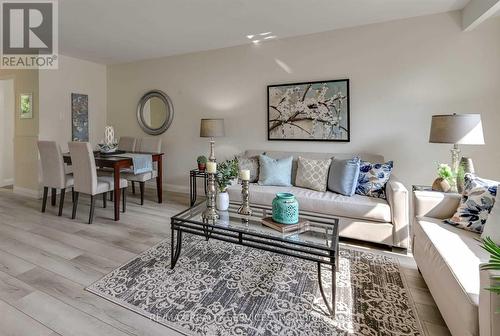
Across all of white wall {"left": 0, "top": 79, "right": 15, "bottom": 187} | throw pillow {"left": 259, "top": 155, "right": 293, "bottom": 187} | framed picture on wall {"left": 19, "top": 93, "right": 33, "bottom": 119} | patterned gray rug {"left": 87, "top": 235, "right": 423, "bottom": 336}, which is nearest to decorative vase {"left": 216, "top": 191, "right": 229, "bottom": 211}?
patterned gray rug {"left": 87, "top": 235, "right": 423, "bottom": 336}

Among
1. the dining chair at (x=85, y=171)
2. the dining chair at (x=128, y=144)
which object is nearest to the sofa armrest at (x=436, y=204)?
the dining chair at (x=85, y=171)

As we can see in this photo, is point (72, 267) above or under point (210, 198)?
under

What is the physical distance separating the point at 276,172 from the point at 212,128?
121cm

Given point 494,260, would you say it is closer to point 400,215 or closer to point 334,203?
point 400,215

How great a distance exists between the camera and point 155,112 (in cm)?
488

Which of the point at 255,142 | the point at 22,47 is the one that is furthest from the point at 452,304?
the point at 22,47

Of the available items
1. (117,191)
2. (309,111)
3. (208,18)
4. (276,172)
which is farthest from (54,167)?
(309,111)

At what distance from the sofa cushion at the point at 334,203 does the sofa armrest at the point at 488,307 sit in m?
1.45

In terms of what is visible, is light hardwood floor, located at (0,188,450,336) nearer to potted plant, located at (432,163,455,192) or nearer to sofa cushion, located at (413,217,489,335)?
sofa cushion, located at (413,217,489,335)

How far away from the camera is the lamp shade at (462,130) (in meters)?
2.24

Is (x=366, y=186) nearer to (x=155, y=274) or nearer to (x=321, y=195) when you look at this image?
(x=321, y=195)

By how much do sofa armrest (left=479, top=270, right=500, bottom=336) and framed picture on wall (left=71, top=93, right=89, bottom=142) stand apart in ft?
18.5

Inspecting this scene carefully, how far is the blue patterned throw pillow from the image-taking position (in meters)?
2.79

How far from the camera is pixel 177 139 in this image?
4.68 m
